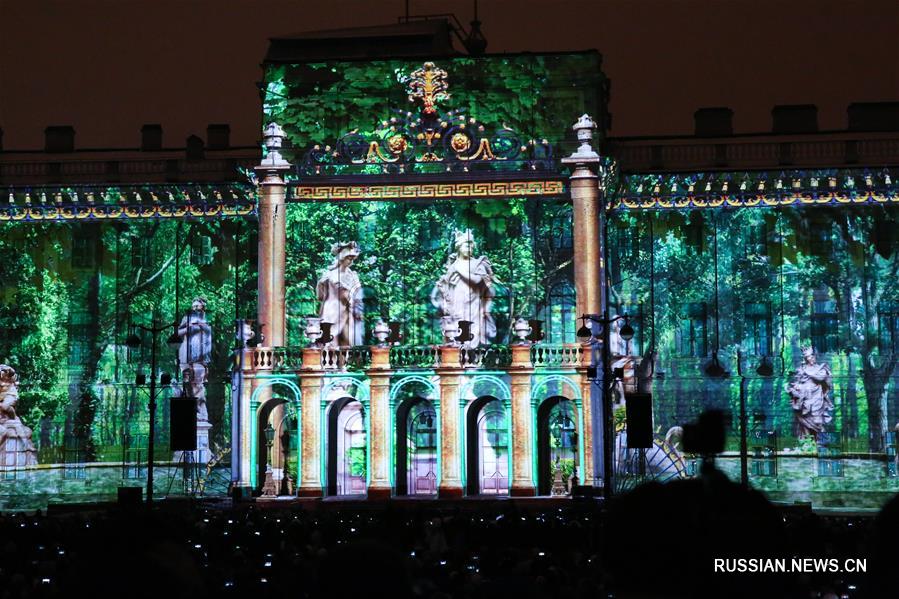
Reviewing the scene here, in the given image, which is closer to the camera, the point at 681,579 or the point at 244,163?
the point at 681,579

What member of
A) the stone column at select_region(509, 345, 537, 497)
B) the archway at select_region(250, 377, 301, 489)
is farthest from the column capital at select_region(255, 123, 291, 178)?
the stone column at select_region(509, 345, 537, 497)

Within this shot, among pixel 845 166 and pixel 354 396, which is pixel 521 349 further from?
pixel 845 166

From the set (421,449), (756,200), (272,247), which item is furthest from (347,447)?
(756,200)

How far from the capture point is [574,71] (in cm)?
5325

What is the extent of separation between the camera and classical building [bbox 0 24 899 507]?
167ft

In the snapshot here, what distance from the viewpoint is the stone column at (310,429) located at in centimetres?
5044

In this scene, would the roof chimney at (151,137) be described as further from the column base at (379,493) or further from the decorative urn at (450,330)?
the column base at (379,493)

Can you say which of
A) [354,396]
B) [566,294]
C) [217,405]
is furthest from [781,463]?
[217,405]

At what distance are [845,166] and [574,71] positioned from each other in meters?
10.0

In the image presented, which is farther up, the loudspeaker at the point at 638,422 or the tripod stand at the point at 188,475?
the loudspeaker at the point at 638,422

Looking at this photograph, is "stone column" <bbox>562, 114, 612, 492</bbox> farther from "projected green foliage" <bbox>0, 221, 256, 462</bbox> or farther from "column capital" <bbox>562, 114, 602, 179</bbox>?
Answer: "projected green foliage" <bbox>0, 221, 256, 462</bbox>

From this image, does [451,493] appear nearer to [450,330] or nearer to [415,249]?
[450,330]

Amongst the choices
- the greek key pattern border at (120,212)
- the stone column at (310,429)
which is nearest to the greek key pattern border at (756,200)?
the stone column at (310,429)

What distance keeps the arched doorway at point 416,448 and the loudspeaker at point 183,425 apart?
13.6m
